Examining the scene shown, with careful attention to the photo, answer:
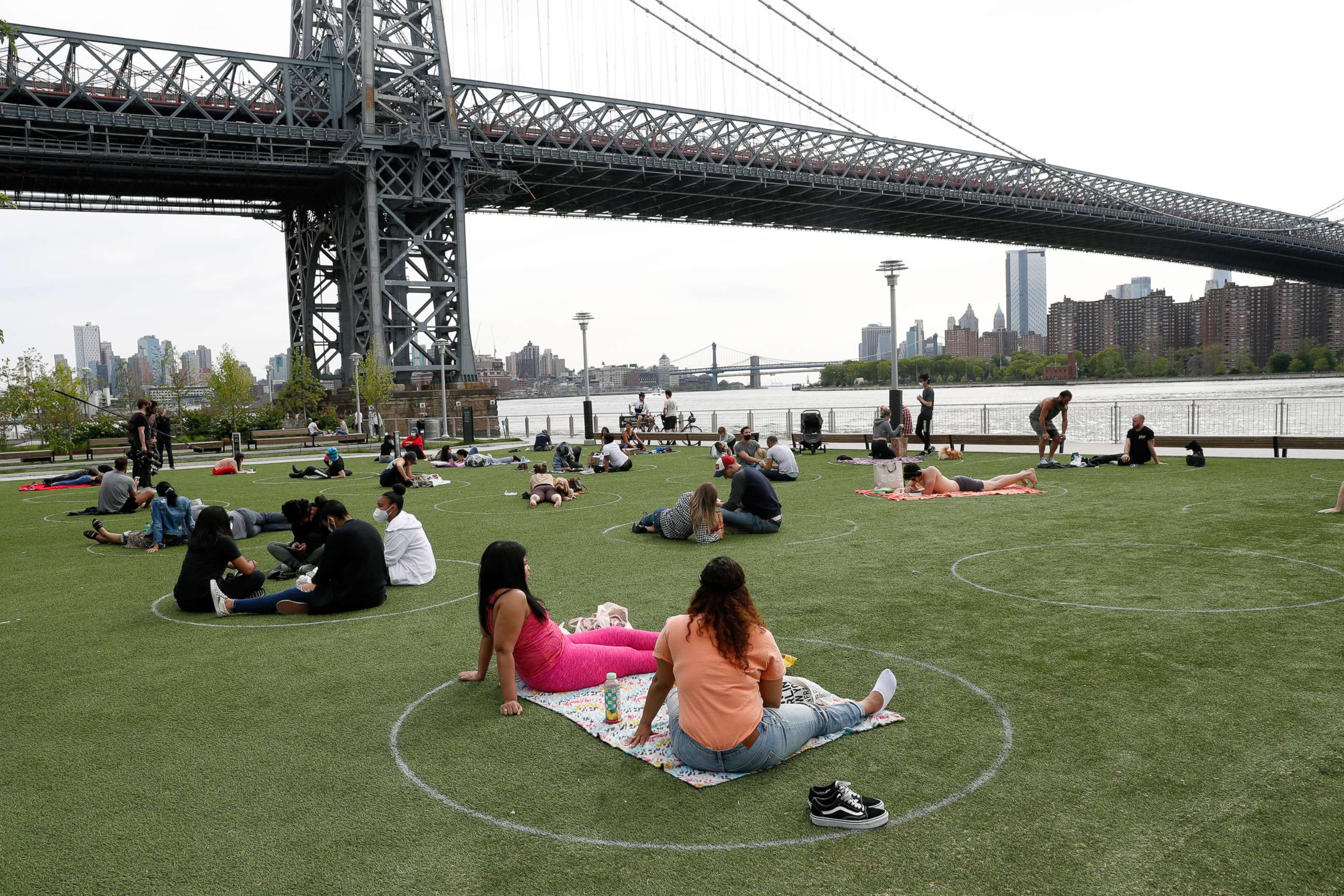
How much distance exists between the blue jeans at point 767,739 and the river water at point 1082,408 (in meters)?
21.3

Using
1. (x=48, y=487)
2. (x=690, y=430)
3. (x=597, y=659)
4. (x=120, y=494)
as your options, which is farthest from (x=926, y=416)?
(x=48, y=487)

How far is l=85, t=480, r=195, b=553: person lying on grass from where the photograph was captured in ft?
42.9

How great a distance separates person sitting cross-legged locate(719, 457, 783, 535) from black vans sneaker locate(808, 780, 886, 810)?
329 inches

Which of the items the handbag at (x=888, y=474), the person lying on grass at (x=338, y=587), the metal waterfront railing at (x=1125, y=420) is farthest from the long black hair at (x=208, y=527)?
the metal waterfront railing at (x=1125, y=420)

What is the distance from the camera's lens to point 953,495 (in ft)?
52.8

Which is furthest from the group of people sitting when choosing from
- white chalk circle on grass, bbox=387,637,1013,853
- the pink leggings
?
the pink leggings

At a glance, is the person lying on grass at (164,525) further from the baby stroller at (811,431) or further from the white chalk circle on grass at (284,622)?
the baby stroller at (811,431)

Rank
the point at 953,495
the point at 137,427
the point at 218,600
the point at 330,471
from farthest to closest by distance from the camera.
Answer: the point at 330,471, the point at 137,427, the point at 953,495, the point at 218,600

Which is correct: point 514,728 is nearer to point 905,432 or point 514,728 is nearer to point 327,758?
point 327,758

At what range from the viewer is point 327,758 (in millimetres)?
5352

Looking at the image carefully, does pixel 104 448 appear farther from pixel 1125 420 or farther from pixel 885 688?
pixel 1125 420

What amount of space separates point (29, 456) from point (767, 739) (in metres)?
36.2

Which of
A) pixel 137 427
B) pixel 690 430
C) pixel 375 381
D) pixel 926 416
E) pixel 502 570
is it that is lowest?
pixel 690 430

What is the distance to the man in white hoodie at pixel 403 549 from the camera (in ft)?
32.7
